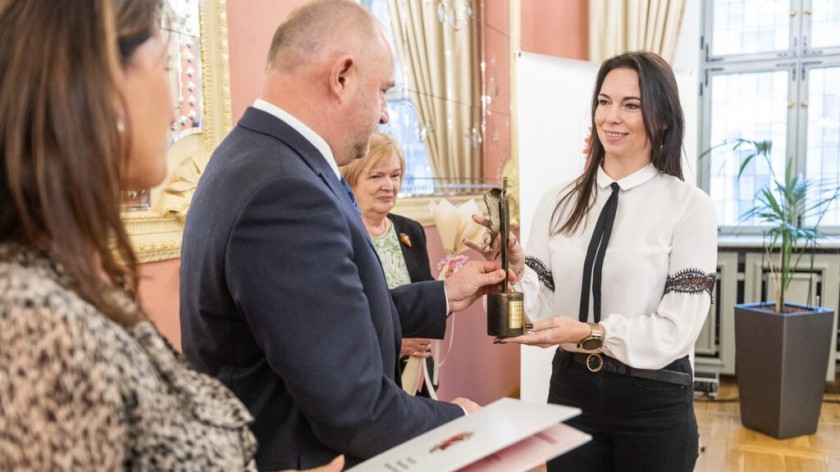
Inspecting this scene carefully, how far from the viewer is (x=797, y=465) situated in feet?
11.8

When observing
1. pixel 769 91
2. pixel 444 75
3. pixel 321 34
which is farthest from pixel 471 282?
pixel 769 91

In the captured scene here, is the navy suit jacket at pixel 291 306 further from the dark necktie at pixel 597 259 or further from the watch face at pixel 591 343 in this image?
the dark necktie at pixel 597 259

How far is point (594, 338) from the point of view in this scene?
1.82 meters

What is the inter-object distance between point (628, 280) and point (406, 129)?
172 centimetres

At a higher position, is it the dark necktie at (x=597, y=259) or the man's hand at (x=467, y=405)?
the dark necktie at (x=597, y=259)

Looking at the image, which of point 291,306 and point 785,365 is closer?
point 291,306

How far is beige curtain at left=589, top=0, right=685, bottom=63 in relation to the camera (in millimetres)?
4414

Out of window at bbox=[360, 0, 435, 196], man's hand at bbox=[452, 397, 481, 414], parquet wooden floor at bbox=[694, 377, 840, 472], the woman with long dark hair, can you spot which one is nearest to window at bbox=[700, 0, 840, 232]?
parquet wooden floor at bbox=[694, 377, 840, 472]

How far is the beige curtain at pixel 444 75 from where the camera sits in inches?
135

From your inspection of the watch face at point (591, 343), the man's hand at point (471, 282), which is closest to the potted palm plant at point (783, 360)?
the watch face at point (591, 343)

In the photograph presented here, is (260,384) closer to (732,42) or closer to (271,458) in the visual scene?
(271,458)

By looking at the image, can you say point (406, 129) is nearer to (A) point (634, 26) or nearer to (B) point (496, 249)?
(B) point (496, 249)

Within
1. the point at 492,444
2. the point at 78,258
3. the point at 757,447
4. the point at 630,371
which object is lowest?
the point at 757,447

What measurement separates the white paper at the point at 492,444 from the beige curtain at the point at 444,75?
260 cm
